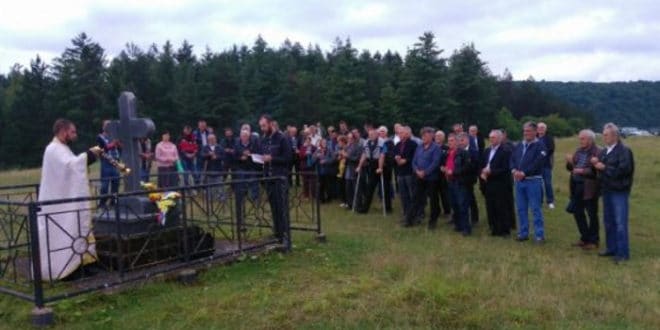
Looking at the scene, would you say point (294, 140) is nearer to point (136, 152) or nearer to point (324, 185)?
point (324, 185)

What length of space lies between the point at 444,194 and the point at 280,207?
14.7ft

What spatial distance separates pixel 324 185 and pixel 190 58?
60031 mm

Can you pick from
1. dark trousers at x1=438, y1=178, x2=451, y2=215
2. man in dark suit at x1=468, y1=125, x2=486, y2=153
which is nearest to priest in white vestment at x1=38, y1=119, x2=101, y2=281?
dark trousers at x1=438, y1=178, x2=451, y2=215

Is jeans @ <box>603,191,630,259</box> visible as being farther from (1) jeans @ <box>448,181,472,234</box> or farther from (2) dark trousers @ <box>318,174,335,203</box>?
(2) dark trousers @ <box>318,174,335,203</box>

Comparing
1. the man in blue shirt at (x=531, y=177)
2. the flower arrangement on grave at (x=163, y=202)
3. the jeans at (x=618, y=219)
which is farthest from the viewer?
the man in blue shirt at (x=531, y=177)

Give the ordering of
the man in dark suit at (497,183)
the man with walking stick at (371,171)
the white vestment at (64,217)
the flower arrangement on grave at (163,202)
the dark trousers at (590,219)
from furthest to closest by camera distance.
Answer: the man with walking stick at (371,171) < the man in dark suit at (497,183) < the dark trousers at (590,219) < the flower arrangement on grave at (163,202) < the white vestment at (64,217)

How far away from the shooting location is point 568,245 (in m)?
10.3

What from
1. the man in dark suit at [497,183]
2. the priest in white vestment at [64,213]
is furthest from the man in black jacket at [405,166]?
the priest in white vestment at [64,213]

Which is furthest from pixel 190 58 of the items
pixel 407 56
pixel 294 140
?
pixel 294 140

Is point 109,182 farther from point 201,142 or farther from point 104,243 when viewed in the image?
point 201,142

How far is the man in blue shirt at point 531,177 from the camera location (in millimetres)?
10297

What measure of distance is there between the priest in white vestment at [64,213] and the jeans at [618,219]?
22.3 feet

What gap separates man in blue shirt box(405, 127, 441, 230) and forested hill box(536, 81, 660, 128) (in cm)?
9899

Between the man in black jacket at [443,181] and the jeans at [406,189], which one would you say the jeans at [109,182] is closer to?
the jeans at [406,189]
